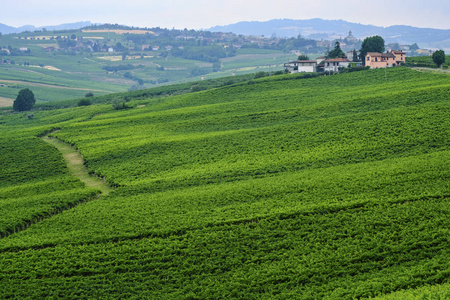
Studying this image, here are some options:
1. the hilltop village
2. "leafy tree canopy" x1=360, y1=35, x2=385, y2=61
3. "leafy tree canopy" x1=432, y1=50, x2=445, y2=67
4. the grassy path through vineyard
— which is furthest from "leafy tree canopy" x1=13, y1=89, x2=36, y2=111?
"leafy tree canopy" x1=432, y1=50, x2=445, y2=67

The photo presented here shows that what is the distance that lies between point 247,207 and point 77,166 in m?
32.4

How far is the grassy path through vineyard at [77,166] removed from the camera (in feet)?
189

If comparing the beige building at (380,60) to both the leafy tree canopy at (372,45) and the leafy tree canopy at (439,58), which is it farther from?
the leafy tree canopy at (439,58)

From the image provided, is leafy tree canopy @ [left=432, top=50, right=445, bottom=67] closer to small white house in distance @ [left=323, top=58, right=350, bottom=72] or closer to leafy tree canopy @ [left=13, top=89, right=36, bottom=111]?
small white house in distance @ [left=323, top=58, right=350, bottom=72]

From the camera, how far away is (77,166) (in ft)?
217

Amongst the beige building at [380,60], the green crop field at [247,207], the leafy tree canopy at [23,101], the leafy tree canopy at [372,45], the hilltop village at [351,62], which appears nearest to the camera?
the green crop field at [247,207]

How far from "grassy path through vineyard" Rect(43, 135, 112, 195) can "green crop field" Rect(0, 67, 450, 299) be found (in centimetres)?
121

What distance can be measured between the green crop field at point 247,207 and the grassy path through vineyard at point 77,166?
3.97 ft

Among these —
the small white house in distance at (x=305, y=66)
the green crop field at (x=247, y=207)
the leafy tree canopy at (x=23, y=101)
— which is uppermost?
the small white house in distance at (x=305, y=66)

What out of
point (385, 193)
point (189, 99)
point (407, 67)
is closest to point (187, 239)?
point (385, 193)

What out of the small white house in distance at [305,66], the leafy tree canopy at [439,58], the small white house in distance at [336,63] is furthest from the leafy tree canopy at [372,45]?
the leafy tree canopy at [439,58]

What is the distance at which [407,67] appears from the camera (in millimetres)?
104188

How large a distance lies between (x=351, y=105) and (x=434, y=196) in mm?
39075

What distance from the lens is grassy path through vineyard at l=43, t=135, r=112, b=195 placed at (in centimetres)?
5761
